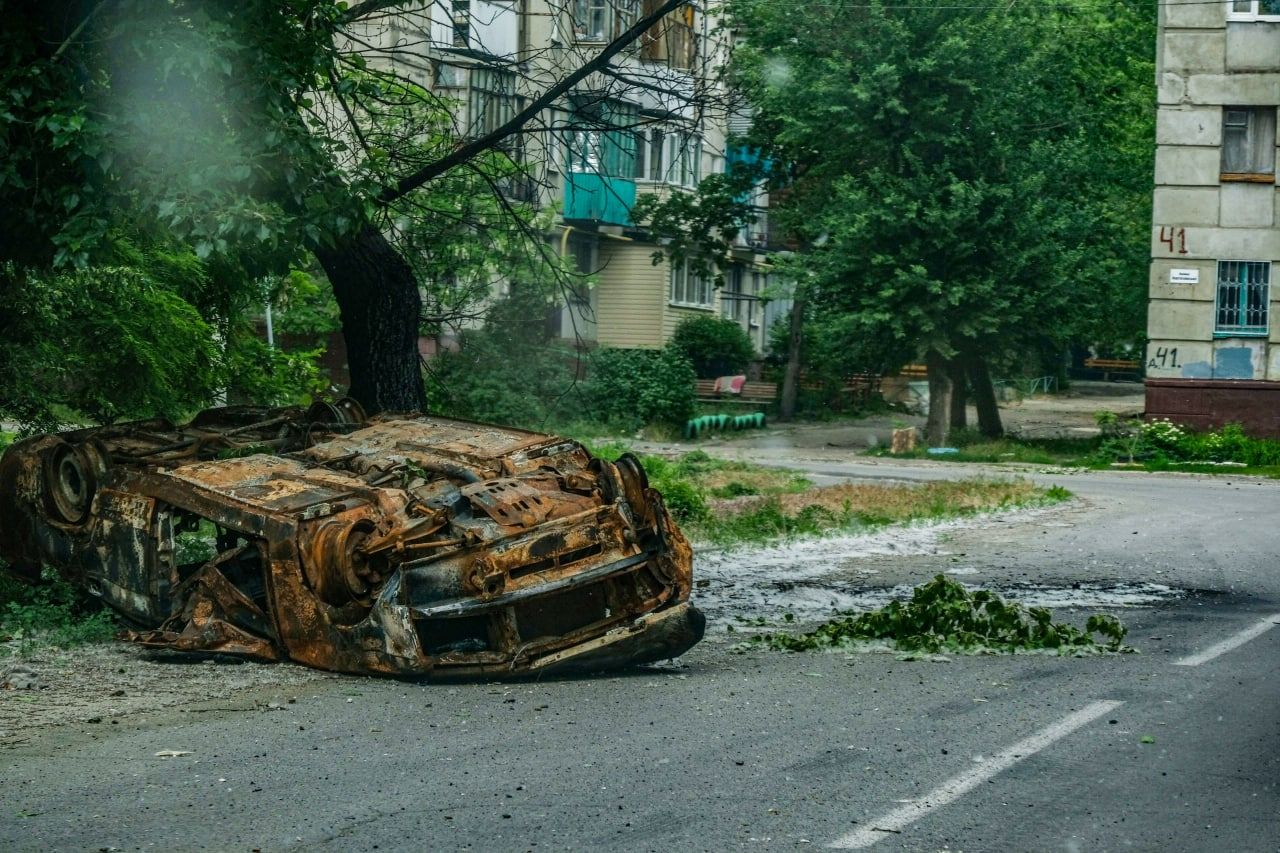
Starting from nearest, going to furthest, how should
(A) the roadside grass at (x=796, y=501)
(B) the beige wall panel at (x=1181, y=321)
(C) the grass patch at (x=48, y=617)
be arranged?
(C) the grass patch at (x=48, y=617)
(A) the roadside grass at (x=796, y=501)
(B) the beige wall panel at (x=1181, y=321)

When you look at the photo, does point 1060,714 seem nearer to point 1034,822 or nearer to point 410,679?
point 1034,822

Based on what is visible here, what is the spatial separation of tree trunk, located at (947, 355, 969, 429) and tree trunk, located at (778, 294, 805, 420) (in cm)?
614

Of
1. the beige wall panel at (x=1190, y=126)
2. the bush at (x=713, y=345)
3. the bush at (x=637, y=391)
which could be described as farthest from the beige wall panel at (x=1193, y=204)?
the bush at (x=713, y=345)

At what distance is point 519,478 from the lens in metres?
9.26

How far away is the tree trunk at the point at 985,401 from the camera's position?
1388 inches

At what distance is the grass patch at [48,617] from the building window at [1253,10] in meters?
25.7

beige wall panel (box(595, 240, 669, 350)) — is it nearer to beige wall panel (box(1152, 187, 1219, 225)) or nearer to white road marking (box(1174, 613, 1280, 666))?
beige wall panel (box(1152, 187, 1219, 225))

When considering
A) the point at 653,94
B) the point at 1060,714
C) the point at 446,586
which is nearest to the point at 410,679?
the point at 446,586

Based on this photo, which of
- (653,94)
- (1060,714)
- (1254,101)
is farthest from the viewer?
(1254,101)

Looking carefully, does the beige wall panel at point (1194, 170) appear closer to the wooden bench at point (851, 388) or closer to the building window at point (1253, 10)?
the building window at point (1253, 10)

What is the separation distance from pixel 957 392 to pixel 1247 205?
8.18 meters

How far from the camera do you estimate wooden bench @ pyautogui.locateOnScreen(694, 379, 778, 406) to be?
1747 inches

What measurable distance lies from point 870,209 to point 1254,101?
23.5 feet

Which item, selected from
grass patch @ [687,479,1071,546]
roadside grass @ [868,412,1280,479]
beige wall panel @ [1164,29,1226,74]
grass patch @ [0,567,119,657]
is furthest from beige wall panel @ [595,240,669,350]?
grass patch @ [0,567,119,657]
